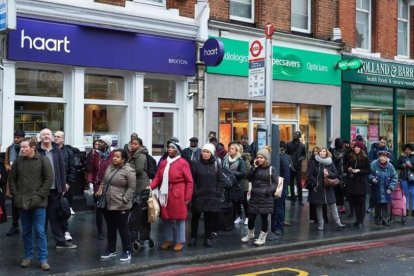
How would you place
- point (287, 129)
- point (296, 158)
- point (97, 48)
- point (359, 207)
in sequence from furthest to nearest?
point (287, 129), point (296, 158), point (97, 48), point (359, 207)

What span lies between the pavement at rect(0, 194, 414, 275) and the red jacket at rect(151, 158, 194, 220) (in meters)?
0.62

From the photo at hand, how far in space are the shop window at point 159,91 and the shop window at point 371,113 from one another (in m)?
6.93

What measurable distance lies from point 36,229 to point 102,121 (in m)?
5.95

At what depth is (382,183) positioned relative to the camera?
11875 mm

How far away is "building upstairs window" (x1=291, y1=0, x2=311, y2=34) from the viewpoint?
1711 centimetres

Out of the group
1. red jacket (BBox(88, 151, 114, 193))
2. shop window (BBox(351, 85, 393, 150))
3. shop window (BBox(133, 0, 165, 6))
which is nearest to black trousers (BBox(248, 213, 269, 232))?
red jacket (BBox(88, 151, 114, 193))

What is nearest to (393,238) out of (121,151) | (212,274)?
(212,274)

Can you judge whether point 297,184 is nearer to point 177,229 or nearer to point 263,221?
point 263,221

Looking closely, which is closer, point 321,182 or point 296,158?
point 321,182

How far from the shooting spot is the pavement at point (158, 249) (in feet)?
25.3

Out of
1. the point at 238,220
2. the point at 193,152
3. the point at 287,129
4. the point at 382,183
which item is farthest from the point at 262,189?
the point at 287,129

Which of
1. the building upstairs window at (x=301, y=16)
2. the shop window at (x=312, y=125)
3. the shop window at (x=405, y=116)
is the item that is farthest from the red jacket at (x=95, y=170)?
the shop window at (x=405, y=116)

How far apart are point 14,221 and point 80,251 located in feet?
5.55

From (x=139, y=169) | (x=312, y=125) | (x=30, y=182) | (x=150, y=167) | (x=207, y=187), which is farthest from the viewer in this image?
(x=312, y=125)
